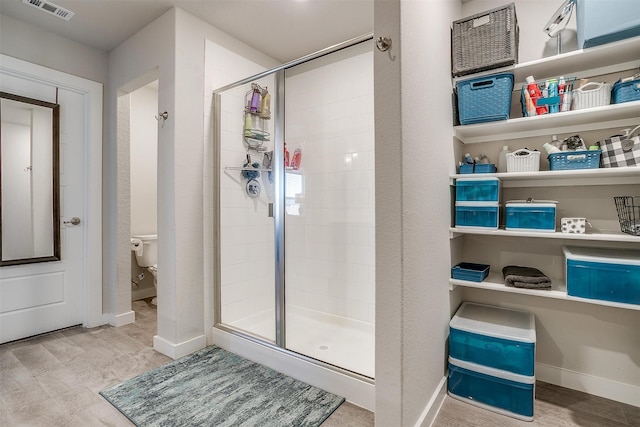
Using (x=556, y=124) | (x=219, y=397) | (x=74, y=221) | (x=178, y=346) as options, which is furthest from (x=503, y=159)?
(x=74, y=221)

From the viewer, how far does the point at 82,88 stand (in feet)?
9.14

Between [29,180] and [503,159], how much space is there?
3.64m

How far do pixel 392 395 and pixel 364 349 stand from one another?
1.09 meters

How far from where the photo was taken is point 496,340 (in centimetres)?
164

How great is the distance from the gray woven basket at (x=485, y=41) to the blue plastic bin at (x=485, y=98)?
0.24 feet

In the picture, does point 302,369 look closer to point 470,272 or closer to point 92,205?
point 470,272

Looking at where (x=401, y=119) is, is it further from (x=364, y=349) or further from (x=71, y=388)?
(x=71, y=388)

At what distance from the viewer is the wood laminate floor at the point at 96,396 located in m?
1.57

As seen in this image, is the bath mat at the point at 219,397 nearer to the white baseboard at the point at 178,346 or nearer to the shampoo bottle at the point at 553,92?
the white baseboard at the point at 178,346

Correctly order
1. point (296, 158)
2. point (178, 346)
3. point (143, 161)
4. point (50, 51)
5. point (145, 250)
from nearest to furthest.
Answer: point (178, 346), point (50, 51), point (296, 158), point (145, 250), point (143, 161)

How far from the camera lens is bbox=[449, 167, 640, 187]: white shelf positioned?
1.49 meters

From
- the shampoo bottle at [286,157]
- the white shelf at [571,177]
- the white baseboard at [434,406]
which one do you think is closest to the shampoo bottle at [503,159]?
the white shelf at [571,177]

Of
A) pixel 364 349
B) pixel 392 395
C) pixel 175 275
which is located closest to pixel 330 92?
pixel 175 275

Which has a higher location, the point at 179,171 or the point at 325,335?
the point at 179,171
